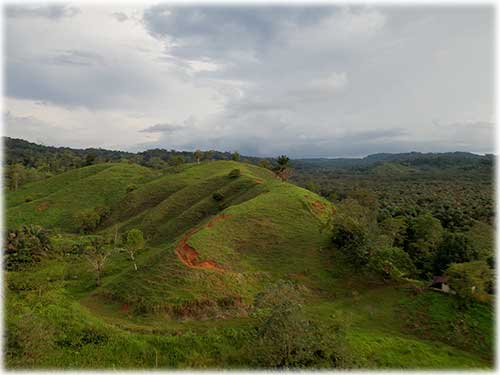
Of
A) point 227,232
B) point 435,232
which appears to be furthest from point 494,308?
point 227,232

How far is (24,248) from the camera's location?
132ft

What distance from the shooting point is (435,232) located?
47094mm

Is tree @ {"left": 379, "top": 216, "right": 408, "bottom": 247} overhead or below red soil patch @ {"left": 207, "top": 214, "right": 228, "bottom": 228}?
below

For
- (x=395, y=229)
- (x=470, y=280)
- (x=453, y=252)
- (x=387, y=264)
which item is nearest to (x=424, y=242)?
→ (x=395, y=229)

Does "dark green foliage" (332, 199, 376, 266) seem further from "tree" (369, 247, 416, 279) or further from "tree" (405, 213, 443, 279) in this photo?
"tree" (405, 213, 443, 279)

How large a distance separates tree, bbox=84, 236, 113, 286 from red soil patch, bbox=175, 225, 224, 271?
10.4 meters

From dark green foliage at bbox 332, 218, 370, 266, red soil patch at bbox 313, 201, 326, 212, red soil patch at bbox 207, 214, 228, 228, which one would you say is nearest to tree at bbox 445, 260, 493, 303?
dark green foliage at bbox 332, 218, 370, 266

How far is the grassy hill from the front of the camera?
20062 mm

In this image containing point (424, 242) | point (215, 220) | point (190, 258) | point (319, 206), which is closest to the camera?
point (190, 258)

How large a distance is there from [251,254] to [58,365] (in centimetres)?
2153

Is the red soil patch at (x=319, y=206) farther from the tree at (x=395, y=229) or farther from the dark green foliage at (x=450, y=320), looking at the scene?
the dark green foliage at (x=450, y=320)

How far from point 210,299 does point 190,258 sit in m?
6.37

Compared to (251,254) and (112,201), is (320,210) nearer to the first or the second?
(251,254)

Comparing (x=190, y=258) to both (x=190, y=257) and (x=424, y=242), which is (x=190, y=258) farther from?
(x=424, y=242)
